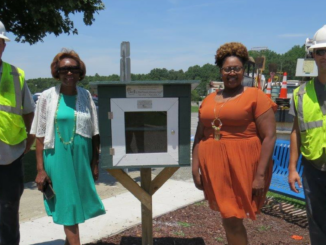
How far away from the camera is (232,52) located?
2.90 metres

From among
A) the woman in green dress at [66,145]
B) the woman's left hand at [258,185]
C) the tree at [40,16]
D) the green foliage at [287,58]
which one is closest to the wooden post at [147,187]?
the woman in green dress at [66,145]

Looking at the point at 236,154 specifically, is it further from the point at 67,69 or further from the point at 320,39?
the point at 67,69

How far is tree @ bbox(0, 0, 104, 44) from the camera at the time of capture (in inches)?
271

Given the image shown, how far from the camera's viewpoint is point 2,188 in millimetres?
3047

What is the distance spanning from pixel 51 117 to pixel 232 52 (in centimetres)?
146

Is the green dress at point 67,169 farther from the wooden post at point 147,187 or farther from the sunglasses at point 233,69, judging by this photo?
the sunglasses at point 233,69

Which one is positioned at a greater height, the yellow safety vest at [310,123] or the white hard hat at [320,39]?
the white hard hat at [320,39]

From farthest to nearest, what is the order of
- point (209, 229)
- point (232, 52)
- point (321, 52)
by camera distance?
point (209, 229) → point (232, 52) → point (321, 52)

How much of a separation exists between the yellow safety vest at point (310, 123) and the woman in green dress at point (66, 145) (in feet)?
5.15

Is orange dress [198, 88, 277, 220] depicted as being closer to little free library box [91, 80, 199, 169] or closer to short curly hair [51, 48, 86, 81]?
little free library box [91, 80, 199, 169]

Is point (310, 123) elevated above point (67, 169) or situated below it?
above

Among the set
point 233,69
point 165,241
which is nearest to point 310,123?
point 233,69

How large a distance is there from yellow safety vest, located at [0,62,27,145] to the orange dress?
4.81 ft

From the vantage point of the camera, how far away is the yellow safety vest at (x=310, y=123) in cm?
262
